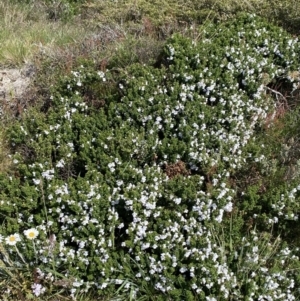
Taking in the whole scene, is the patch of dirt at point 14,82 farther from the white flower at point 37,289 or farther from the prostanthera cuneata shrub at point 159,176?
the white flower at point 37,289

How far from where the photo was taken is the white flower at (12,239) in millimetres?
3232

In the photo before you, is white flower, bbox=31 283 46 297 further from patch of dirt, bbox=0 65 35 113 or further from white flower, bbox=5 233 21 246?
patch of dirt, bbox=0 65 35 113

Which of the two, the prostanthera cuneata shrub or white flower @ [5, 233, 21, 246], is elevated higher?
the prostanthera cuneata shrub

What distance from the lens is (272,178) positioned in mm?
3961

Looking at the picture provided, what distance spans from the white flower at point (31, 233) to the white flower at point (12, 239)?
6 cm

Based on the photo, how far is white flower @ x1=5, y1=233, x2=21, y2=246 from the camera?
323 cm

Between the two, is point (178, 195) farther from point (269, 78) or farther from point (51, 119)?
point (269, 78)

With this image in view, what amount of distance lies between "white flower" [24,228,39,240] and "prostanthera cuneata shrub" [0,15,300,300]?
0.18ft

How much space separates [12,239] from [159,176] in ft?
3.91

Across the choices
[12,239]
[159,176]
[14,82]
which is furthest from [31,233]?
[14,82]

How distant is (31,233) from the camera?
10.7ft

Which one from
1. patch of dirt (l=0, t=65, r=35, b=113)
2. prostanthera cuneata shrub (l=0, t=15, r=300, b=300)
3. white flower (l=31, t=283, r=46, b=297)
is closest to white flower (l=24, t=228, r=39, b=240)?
prostanthera cuneata shrub (l=0, t=15, r=300, b=300)

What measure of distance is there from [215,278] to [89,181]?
4.02 feet

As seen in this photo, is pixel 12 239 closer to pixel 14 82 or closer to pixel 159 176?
pixel 159 176
